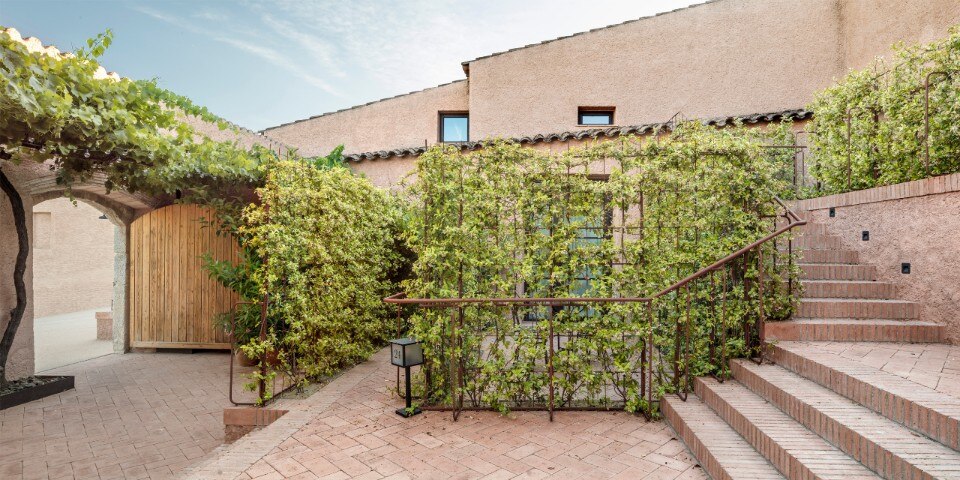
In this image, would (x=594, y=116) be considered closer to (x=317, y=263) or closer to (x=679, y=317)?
(x=679, y=317)

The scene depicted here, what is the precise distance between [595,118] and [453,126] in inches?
139

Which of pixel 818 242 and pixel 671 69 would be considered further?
pixel 671 69

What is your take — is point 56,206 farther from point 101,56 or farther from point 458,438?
point 458,438

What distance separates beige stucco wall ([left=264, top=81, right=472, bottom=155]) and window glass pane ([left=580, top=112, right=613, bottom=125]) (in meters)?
2.94

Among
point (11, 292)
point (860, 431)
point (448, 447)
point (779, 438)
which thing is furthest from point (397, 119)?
point (860, 431)

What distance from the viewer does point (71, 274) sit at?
48.0 ft

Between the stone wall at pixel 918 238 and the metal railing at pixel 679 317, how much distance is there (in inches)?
52.7

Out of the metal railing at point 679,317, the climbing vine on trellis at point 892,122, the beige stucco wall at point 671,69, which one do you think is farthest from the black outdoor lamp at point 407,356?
the beige stucco wall at point 671,69

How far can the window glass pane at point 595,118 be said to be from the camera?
36.4 feet

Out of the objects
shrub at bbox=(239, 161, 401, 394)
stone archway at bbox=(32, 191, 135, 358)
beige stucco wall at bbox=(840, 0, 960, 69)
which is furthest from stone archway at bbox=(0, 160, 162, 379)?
beige stucco wall at bbox=(840, 0, 960, 69)

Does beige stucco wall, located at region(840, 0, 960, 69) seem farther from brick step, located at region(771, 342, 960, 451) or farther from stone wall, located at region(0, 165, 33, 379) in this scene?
stone wall, located at region(0, 165, 33, 379)

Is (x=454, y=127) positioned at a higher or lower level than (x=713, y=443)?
higher

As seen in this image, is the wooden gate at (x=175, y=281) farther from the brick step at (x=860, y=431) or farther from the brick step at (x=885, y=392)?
the brick step at (x=885, y=392)

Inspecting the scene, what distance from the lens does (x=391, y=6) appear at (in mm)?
13531
